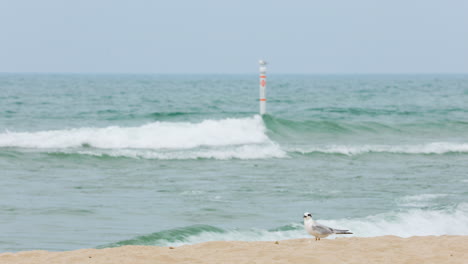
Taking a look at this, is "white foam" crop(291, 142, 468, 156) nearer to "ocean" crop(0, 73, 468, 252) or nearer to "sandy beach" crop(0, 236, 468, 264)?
"ocean" crop(0, 73, 468, 252)

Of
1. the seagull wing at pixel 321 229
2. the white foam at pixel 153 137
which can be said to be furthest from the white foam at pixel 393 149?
the seagull wing at pixel 321 229

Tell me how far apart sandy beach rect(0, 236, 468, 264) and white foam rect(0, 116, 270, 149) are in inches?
453

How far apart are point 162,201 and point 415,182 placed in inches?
180

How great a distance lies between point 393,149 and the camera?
1742 centimetres

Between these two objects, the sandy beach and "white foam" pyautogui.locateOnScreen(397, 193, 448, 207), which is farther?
"white foam" pyautogui.locateOnScreen(397, 193, 448, 207)

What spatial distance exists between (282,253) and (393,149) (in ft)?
39.0

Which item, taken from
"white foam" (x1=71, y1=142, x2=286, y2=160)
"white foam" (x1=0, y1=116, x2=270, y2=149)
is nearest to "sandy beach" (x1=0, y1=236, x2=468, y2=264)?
"white foam" (x1=71, y1=142, x2=286, y2=160)

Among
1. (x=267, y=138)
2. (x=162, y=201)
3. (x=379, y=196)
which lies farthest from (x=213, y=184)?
(x=267, y=138)

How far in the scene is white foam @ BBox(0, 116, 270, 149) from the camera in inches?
708

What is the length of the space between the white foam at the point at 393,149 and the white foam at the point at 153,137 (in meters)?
2.58

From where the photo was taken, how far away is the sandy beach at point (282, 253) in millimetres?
5836

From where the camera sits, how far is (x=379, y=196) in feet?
35.0

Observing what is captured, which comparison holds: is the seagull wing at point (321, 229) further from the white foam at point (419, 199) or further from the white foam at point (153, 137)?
the white foam at point (153, 137)

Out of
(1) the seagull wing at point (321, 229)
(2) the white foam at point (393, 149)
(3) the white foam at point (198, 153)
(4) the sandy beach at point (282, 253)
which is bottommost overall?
(2) the white foam at point (393, 149)
